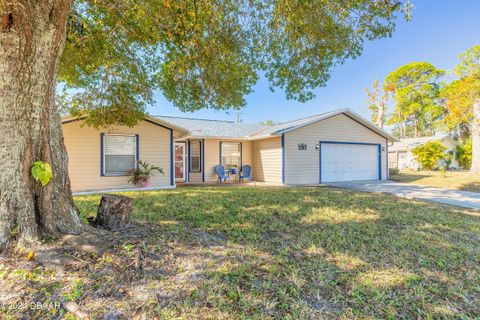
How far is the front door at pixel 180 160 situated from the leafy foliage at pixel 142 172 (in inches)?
111

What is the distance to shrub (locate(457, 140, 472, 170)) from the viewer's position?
20228 millimetres

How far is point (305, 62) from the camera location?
18.5ft

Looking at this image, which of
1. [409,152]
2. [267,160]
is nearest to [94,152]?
[267,160]

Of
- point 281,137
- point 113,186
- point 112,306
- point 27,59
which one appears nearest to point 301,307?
point 112,306

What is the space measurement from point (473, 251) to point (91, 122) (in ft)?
29.8

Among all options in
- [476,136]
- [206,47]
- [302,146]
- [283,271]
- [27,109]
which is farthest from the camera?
[476,136]

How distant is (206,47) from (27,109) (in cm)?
339

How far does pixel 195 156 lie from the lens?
12562 mm

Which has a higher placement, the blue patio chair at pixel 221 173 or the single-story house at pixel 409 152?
the single-story house at pixel 409 152

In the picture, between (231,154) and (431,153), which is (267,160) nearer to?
(231,154)

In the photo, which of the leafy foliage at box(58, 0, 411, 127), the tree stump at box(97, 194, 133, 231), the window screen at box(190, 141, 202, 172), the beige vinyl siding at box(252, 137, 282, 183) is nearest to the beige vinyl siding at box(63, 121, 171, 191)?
the leafy foliage at box(58, 0, 411, 127)

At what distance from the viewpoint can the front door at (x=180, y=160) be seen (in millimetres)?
12506

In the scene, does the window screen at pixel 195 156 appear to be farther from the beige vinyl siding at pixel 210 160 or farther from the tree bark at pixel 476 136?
the tree bark at pixel 476 136

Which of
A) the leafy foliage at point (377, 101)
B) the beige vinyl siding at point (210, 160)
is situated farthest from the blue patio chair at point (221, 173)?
the leafy foliage at point (377, 101)
